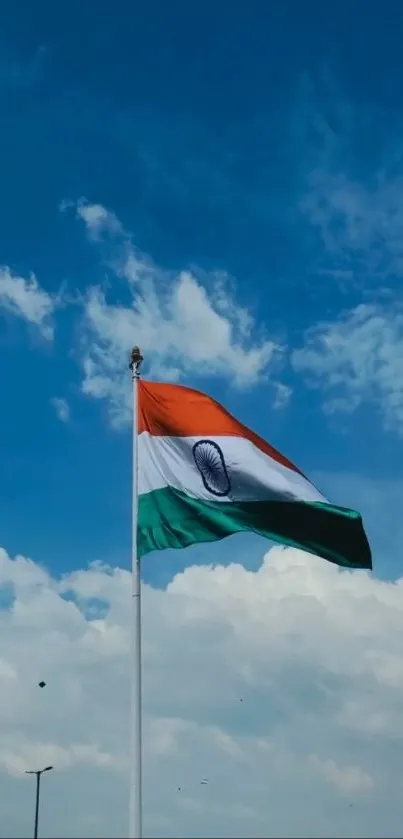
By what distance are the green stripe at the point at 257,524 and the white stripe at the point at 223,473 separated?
0.17 m

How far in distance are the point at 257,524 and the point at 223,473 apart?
1.16 meters

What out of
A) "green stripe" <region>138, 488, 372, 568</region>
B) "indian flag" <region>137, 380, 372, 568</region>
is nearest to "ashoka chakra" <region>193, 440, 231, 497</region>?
"indian flag" <region>137, 380, 372, 568</region>

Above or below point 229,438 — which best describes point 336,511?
below

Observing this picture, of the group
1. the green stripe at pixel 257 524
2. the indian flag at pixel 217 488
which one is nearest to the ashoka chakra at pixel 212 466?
the indian flag at pixel 217 488

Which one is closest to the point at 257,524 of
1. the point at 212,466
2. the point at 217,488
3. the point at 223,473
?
the point at 217,488

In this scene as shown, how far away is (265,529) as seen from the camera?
18203 millimetres

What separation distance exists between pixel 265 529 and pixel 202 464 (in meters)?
1.69

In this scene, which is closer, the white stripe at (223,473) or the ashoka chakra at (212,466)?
the white stripe at (223,473)

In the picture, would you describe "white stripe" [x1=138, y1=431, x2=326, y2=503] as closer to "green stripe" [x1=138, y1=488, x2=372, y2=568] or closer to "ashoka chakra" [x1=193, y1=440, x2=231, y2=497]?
"ashoka chakra" [x1=193, y1=440, x2=231, y2=497]

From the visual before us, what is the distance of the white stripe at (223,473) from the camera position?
18156mm

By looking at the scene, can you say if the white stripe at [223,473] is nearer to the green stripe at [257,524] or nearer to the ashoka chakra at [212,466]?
the ashoka chakra at [212,466]

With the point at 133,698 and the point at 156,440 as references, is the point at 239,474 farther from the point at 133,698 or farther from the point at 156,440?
the point at 133,698

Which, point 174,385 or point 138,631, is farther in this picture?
point 174,385

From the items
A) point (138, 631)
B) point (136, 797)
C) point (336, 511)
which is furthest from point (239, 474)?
point (136, 797)
